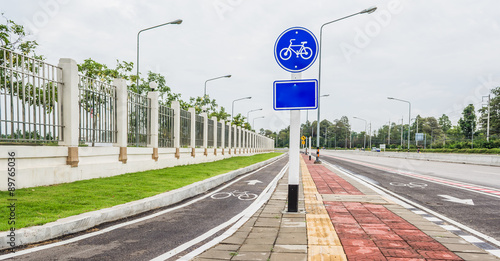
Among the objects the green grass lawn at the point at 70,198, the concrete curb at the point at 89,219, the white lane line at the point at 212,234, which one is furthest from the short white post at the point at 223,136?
the white lane line at the point at 212,234

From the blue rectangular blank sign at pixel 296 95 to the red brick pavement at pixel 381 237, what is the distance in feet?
7.06

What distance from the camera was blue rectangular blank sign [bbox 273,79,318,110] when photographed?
20.4ft

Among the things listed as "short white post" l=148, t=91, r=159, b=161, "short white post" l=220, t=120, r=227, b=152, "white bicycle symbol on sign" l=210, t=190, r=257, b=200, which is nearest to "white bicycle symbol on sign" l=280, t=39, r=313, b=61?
"white bicycle symbol on sign" l=210, t=190, r=257, b=200

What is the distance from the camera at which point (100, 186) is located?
350 inches

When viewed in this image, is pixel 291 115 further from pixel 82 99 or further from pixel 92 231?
pixel 82 99

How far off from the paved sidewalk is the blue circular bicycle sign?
9.44 feet

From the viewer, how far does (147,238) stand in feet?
16.0

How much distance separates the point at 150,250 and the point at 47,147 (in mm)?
5923

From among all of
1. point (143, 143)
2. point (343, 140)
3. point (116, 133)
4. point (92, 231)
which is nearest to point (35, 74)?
point (116, 133)

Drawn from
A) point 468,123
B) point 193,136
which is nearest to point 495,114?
point 468,123

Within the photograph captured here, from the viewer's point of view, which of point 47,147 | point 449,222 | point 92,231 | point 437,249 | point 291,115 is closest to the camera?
point 437,249

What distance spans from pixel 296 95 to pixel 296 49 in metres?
0.94

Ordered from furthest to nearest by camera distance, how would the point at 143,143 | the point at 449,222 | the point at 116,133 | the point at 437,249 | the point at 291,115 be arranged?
the point at 143,143 → the point at 116,133 → the point at 291,115 → the point at 449,222 → the point at 437,249

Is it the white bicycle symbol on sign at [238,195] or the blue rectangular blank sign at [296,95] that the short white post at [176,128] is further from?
the blue rectangular blank sign at [296,95]
